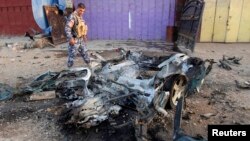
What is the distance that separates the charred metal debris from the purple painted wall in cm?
509

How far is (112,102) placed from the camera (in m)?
4.56

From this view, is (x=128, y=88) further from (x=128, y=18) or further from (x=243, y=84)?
(x=128, y=18)

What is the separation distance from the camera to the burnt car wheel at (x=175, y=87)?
15.9 feet

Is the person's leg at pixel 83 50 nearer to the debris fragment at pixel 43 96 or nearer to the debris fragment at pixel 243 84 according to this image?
the debris fragment at pixel 43 96

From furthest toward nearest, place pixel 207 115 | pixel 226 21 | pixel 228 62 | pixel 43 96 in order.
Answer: pixel 226 21 → pixel 228 62 → pixel 43 96 → pixel 207 115

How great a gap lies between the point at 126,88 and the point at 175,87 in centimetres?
102

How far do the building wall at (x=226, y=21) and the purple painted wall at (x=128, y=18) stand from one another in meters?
1.37

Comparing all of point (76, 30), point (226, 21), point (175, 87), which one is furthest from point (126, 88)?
point (226, 21)

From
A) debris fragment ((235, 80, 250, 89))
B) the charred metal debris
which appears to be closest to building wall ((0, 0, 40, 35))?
the charred metal debris

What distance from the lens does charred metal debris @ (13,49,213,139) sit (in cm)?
421

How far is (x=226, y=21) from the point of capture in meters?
10.6

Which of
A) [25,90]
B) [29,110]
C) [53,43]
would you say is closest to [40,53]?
[53,43]

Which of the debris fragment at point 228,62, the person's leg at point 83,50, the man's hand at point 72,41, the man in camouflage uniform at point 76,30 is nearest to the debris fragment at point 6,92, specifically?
the man in camouflage uniform at point 76,30

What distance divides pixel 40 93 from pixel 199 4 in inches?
215
